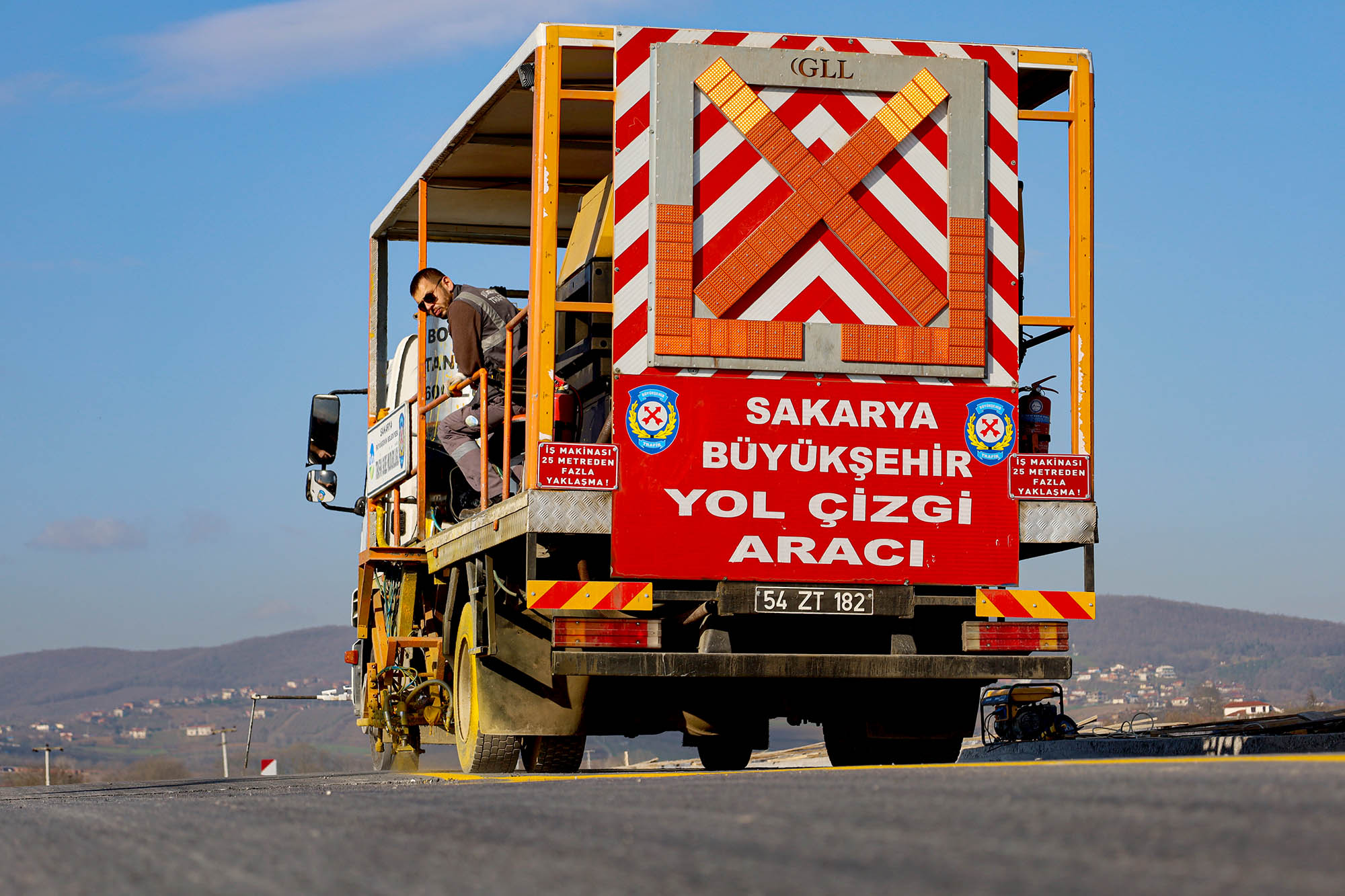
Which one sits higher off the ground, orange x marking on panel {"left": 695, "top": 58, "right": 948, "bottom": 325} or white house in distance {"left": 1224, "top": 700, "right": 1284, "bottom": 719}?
orange x marking on panel {"left": 695, "top": 58, "right": 948, "bottom": 325}

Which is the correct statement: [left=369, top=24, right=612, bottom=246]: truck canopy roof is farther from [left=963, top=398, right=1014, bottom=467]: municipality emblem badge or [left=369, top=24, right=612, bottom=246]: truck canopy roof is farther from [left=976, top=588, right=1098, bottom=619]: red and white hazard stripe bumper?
[left=976, top=588, right=1098, bottom=619]: red and white hazard stripe bumper

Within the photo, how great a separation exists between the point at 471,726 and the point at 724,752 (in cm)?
179

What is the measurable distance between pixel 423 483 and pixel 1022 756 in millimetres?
4382

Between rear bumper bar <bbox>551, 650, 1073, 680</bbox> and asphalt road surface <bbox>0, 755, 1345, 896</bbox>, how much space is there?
2.44 m

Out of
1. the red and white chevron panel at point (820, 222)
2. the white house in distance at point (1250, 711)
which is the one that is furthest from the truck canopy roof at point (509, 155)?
the white house in distance at point (1250, 711)

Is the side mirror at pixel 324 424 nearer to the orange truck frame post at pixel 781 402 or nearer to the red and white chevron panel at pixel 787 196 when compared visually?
the orange truck frame post at pixel 781 402

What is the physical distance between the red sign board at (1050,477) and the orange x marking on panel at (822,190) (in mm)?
862

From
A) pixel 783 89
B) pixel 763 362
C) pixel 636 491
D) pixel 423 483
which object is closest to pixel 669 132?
pixel 783 89

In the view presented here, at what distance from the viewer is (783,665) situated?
335 inches

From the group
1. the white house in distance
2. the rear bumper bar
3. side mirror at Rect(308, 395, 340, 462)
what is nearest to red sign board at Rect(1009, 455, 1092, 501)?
the rear bumper bar

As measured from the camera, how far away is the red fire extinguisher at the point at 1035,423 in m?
9.18

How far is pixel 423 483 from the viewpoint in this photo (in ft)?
35.6

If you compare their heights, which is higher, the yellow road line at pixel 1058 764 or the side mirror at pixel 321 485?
the side mirror at pixel 321 485

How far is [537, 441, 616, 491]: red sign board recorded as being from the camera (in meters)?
8.47
